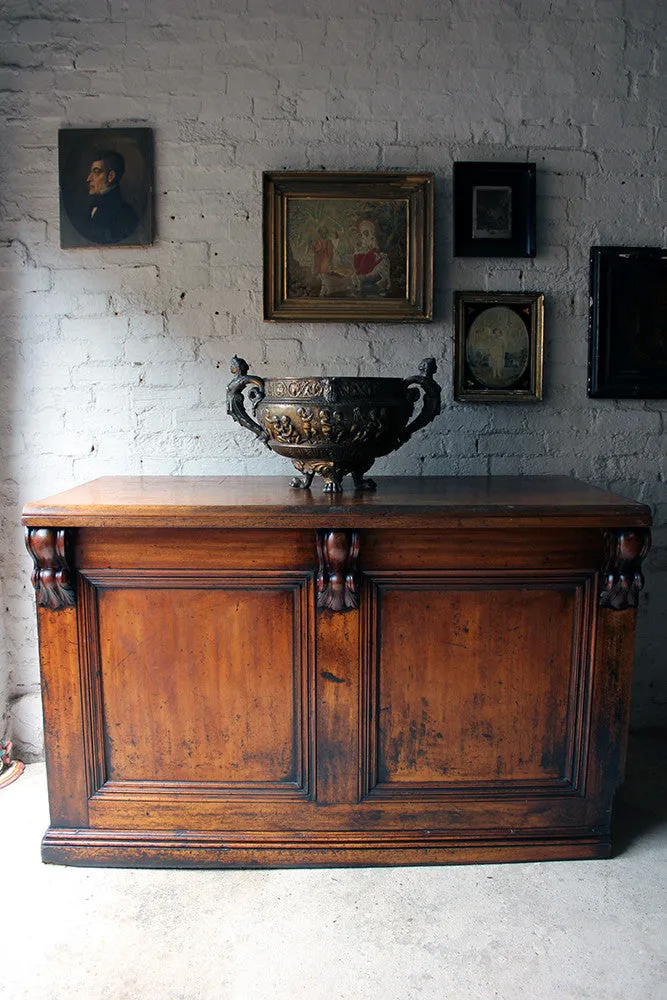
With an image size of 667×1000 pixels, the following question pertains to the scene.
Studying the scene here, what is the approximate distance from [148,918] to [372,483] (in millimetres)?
1353

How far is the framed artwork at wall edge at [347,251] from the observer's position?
2.81 meters

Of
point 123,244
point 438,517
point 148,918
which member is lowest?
point 148,918

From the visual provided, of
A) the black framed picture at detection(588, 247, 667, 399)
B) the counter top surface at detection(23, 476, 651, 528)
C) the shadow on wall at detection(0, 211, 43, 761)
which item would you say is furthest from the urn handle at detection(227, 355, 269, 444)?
the black framed picture at detection(588, 247, 667, 399)

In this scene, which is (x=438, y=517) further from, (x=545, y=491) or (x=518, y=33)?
(x=518, y=33)

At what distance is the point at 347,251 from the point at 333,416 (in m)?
0.87

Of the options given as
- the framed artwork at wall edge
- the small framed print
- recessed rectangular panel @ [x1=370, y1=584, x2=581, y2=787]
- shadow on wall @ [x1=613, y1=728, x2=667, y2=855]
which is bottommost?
shadow on wall @ [x1=613, y1=728, x2=667, y2=855]

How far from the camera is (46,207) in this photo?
2.82 m

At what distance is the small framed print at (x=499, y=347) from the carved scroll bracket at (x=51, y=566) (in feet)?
4.82

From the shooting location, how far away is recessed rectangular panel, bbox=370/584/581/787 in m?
2.28

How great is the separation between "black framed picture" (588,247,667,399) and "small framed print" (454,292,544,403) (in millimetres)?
213

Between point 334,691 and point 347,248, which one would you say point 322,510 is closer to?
point 334,691

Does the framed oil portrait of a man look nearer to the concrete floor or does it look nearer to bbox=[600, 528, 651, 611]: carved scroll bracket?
bbox=[600, 528, 651, 611]: carved scroll bracket

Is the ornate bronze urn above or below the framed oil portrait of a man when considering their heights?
below

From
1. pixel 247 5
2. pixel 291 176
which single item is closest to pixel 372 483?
pixel 291 176
